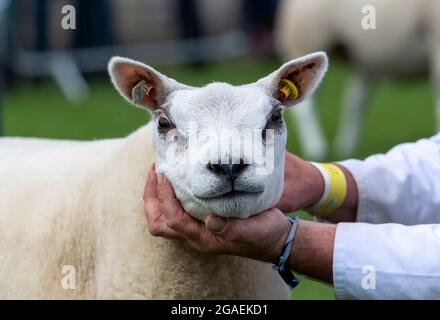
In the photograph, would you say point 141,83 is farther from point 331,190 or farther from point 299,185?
point 331,190

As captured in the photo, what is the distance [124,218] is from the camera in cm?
297

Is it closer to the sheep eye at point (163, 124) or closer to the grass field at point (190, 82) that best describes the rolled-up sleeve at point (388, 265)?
the sheep eye at point (163, 124)

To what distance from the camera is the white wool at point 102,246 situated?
115 inches

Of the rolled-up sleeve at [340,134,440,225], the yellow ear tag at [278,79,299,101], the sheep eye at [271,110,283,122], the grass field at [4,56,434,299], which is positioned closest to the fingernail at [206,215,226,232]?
the sheep eye at [271,110,283,122]

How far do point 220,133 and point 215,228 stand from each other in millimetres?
232

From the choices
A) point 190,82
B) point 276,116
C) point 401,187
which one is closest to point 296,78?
point 276,116

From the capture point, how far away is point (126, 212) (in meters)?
2.98

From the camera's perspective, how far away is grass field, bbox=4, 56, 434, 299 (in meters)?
9.13

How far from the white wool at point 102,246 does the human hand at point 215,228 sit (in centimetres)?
14

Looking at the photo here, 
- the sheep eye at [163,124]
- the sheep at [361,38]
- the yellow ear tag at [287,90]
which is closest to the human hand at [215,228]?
the sheep eye at [163,124]

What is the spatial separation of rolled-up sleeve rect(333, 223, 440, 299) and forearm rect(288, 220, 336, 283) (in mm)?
24

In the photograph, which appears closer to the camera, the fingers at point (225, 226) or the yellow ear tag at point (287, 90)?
the fingers at point (225, 226)
